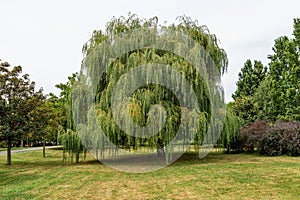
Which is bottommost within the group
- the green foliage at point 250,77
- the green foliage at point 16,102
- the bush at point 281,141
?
the bush at point 281,141

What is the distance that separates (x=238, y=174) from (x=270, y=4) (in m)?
6.46

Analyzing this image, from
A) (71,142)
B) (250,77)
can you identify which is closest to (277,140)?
(71,142)

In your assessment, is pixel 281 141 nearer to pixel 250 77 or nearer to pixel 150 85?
pixel 150 85

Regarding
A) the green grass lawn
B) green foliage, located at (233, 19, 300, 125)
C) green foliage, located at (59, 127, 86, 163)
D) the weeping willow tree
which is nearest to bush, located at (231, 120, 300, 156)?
the weeping willow tree

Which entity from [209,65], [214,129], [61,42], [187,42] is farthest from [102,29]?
[214,129]

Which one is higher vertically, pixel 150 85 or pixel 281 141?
pixel 150 85

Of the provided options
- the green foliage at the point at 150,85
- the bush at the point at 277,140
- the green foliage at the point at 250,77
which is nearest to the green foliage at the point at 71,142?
the green foliage at the point at 150,85

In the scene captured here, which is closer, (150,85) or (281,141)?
(150,85)

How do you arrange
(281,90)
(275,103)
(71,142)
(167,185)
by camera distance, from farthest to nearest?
(275,103)
(281,90)
(71,142)
(167,185)

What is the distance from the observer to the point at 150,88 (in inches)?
428

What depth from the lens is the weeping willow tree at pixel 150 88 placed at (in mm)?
10344

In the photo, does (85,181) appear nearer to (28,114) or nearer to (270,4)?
(28,114)

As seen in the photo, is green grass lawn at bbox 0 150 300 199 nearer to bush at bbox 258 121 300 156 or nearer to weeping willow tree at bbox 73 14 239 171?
weeping willow tree at bbox 73 14 239 171

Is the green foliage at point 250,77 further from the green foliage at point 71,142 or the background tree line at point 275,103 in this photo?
the green foliage at point 71,142
